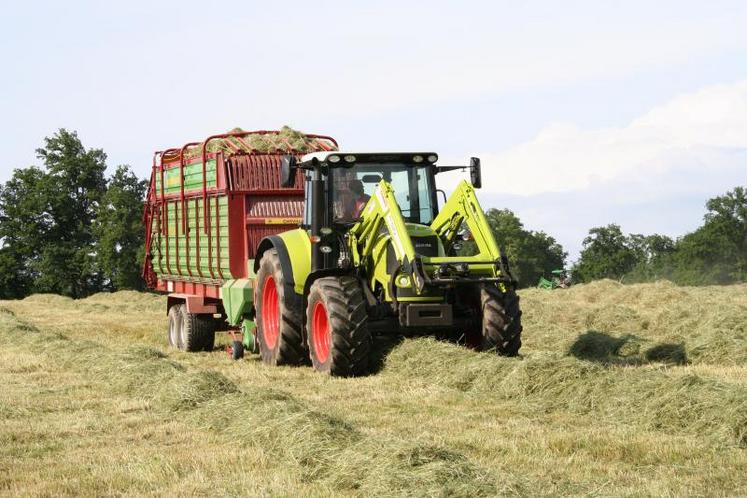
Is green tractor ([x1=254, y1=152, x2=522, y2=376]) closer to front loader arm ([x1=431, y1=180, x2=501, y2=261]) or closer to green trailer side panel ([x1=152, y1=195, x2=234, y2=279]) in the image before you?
front loader arm ([x1=431, y1=180, x2=501, y2=261])

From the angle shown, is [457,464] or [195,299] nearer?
[457,464]

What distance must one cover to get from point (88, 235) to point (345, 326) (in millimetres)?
47089

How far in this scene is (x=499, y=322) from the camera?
460 inches

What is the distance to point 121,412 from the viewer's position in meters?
9.25

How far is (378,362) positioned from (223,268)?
3.98 meters

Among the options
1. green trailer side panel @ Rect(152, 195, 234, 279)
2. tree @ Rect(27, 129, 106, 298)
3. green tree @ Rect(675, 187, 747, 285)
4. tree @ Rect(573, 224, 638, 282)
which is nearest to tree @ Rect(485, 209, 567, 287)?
tree @ Rect(573, 224, 638, 282)

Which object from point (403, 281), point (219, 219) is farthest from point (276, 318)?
point (403, 281)

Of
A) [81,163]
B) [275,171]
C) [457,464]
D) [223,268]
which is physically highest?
[81,163]

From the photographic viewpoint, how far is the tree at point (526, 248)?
75.0 meters

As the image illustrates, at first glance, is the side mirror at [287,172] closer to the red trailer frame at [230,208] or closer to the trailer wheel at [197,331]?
the red trailer frame at [230,208]

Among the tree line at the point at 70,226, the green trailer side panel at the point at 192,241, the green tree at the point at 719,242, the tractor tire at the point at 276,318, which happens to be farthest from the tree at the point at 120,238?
the tractor tire at the point at 276,318

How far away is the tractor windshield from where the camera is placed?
12.6m

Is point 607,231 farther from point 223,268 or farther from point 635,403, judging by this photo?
point 635,403

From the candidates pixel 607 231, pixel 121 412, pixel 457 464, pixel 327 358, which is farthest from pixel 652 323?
pixel 607 231
